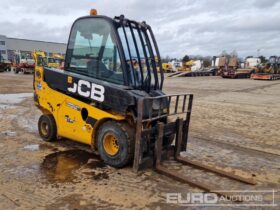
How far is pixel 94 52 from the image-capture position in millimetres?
4969

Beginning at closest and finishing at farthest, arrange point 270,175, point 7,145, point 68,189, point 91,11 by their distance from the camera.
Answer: point 68,189 → point 270,175 → point 91,11 → point 7,145

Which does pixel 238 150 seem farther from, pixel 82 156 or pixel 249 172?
pixel 82 156

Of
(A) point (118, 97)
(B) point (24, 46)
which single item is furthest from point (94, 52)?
(B) point (24, 46)

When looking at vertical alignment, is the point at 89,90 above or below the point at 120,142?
above

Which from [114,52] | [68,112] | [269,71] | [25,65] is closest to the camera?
[114,52]

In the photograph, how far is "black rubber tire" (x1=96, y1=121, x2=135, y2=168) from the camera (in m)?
4.52

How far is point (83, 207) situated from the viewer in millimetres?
3488

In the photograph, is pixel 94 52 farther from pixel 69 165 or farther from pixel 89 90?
pixel 69 165

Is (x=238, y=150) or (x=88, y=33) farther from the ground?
(x=88, y=33)

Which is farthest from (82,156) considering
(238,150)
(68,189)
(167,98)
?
(238,150)

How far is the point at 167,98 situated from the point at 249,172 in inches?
70.2
